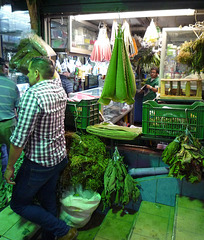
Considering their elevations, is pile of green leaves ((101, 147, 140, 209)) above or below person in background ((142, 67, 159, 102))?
below

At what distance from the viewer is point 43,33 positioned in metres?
3.80

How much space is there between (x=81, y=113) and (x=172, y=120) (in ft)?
4.15

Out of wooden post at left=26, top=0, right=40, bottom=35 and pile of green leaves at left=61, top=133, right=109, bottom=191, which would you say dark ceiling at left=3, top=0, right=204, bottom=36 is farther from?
pile of green leaves at left=61, top=133, right=109, bottom=191

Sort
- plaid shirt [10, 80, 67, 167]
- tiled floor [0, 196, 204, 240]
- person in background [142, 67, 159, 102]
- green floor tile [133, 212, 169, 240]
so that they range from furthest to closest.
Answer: person in background [142, 67, 159, 102], green floor tile [133, 212, 169, 240], tiled floor [0, 196, 204, 240], plaid shirt [10, 80, 67, 167]

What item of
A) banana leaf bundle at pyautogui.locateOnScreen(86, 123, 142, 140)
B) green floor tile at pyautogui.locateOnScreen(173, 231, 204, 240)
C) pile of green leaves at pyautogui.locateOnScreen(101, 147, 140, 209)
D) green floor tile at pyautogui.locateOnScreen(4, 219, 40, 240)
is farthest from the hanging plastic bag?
green floor tile at pyautogui.locateOnScreen(4, 219, 40, 240)

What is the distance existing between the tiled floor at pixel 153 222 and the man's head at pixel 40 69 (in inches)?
83.1

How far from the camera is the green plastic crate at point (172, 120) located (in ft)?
8.98

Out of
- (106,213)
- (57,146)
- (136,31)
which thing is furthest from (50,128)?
(136,31)

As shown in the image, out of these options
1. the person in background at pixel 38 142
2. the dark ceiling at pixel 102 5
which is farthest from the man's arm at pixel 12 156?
the dark ceiling at pixel 102 5

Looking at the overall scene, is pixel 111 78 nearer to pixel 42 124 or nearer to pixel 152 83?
pixel 42 124

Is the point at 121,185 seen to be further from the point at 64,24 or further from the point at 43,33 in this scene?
the point at 64,24

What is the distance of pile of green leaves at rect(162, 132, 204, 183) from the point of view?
2549mm

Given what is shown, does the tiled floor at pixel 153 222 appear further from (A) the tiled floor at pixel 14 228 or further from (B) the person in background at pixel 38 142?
(A) the tiled floor at pixel 14 228

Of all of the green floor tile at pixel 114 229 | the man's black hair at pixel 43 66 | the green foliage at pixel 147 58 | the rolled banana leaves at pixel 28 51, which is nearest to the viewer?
the man's black hair at pixel 43 66
